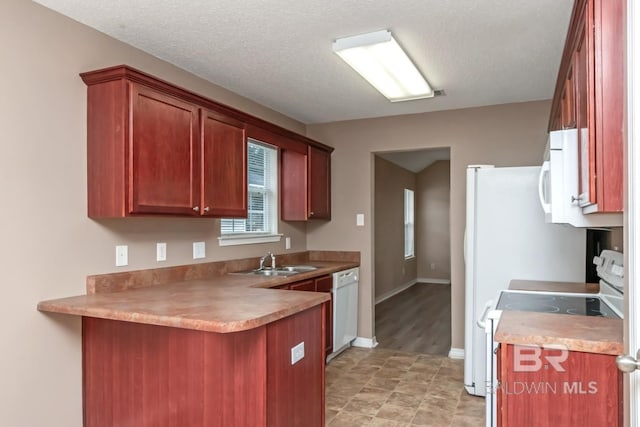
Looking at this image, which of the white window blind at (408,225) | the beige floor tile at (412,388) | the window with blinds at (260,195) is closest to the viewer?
the beige floor tile at (412,388)

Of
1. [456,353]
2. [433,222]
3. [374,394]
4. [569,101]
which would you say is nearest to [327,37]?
[569,101]

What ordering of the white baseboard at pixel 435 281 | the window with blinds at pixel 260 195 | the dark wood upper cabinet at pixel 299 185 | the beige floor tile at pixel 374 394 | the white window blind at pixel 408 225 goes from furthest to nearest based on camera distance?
the white baseboard at pixel 435 281
the white window blind at pixel 408 225
the dark wood upper cabinet at pixel 299 185
the window with blinds at pixel 260 195
the beige floor tile at pixel 374 394

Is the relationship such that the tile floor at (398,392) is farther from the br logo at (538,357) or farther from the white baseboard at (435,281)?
the white baseboard at (435,281)

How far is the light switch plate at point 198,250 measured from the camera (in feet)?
10.6

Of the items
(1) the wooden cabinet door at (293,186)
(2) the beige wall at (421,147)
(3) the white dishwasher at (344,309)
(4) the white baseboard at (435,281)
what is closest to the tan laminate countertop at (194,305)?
(3) the white dishwasher at (344,309)

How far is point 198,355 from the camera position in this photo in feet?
6.39

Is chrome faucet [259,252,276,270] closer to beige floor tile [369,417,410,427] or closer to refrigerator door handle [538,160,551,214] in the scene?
beige floor tile [369,417,410,427]

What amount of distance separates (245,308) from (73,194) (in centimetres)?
118

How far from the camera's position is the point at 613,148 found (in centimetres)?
140

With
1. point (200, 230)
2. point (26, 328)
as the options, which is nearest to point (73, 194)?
point (26, 328)

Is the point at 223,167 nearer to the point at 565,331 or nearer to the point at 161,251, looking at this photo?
the point at 161,251

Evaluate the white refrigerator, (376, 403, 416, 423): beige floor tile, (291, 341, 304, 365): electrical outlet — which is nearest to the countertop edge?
(291, 341, 304, 365): electrical outlet

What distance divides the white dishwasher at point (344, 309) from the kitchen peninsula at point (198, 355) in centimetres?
163

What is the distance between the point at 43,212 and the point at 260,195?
2.16m
